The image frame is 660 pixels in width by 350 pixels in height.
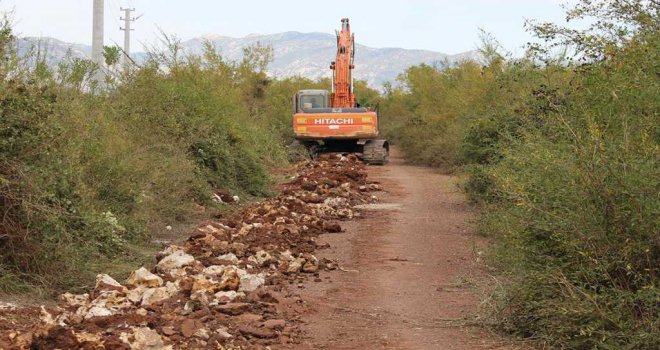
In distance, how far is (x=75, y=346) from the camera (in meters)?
7.23

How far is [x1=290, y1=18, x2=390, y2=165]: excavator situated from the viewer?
36625mm

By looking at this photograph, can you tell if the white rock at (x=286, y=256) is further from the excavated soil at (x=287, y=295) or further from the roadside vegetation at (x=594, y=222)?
the roadside vegetation at (x=594, y=222)

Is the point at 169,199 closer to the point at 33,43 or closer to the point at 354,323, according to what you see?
the point at 33,43

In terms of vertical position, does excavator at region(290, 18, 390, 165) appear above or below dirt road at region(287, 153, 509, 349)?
above

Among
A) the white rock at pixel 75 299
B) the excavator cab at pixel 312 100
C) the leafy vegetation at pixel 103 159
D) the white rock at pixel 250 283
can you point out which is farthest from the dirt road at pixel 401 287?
the excavator cab at pixel 312 100

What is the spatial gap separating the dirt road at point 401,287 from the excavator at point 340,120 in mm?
15935

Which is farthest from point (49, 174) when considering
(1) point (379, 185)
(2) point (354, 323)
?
(1) point (379, 185)

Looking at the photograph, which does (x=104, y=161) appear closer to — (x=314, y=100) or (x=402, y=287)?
(x=402, y=287)

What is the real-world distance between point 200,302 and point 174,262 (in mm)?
2173

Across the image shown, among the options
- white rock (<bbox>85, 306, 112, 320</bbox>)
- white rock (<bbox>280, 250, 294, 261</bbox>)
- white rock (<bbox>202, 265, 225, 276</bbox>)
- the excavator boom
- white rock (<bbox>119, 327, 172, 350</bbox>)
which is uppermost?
the excavator boom

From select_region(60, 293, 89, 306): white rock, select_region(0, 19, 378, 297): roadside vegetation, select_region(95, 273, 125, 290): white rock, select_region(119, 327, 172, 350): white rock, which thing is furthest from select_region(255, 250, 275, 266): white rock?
select_region(119, 327, 172, 350): white rock

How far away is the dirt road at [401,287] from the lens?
8.99m

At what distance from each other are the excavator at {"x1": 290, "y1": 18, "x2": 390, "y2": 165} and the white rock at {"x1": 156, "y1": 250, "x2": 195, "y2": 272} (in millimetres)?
24827

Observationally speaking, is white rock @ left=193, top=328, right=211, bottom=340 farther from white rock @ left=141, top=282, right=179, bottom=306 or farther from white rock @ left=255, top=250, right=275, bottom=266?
white rock @ left=255, top=250, right=275, bottom=266
